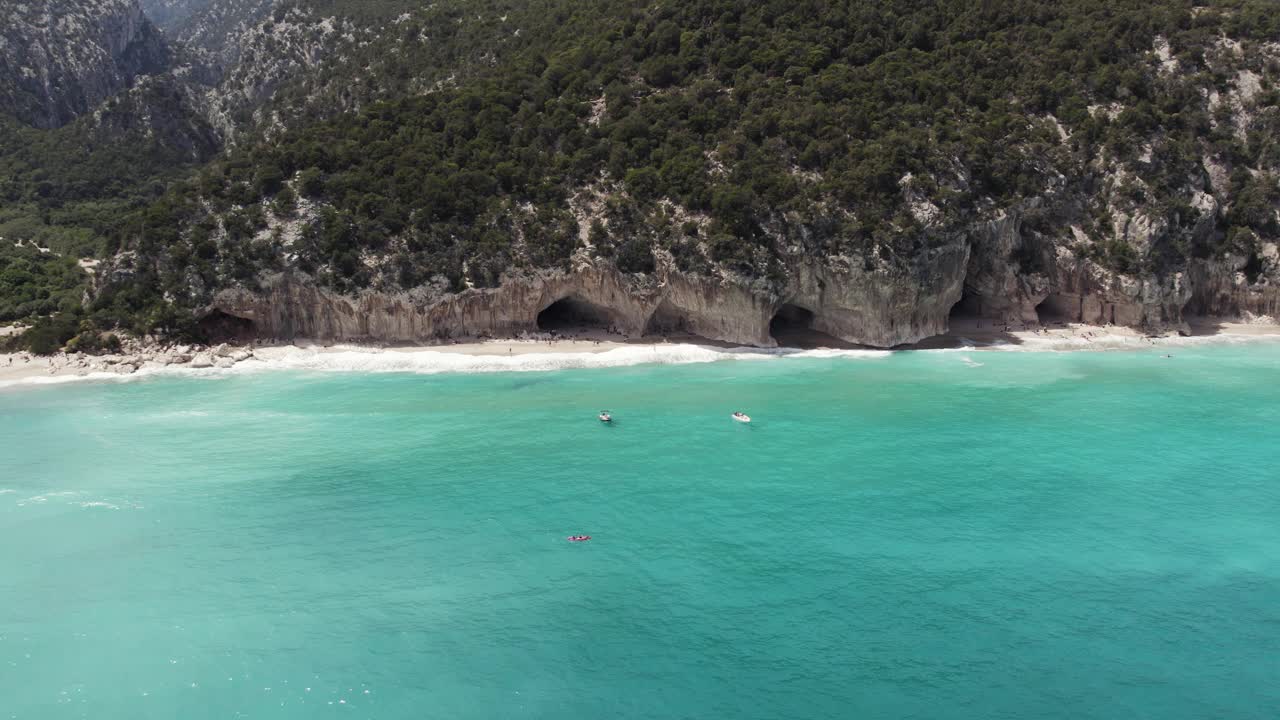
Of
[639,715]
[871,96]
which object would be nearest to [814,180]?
[871,96]

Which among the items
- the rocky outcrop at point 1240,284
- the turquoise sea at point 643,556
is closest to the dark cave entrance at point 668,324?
the turquoise sea at point 643,556

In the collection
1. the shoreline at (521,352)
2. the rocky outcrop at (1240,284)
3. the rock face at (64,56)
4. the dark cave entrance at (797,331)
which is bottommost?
the shoreline at (521,352)

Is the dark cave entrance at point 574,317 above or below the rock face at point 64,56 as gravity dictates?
below

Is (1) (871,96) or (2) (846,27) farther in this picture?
(2) (846,27)

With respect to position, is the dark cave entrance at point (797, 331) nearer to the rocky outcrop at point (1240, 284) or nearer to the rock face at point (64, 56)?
the rocky outcrop at point (1240, 284)

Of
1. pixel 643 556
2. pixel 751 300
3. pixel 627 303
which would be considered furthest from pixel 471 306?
pixel 643 556

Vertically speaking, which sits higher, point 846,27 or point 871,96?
point 846,27

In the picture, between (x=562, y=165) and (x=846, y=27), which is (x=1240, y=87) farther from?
(x=562, y=165)
